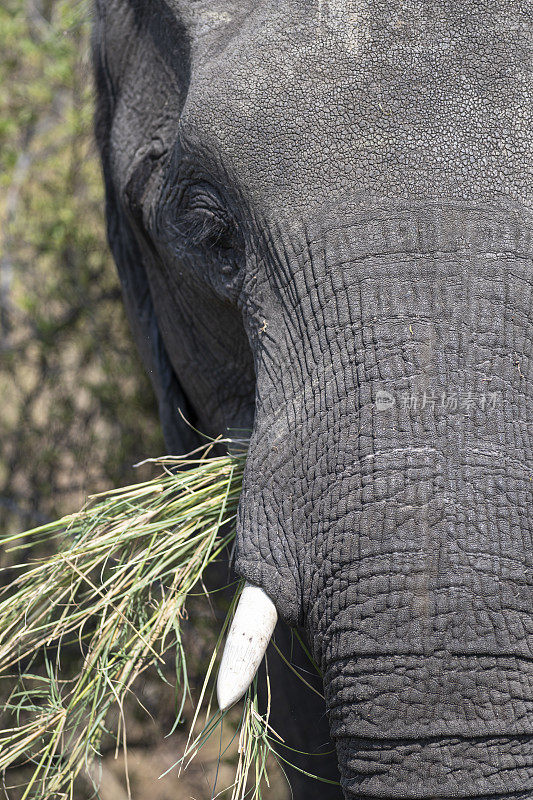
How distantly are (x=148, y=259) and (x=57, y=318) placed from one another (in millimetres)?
1458

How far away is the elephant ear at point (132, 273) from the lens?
7.55 feet

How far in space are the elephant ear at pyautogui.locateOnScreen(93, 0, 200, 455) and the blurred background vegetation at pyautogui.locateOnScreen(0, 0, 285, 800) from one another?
985 mm

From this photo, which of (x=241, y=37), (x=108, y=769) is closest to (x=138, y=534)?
(x=241, y=37)

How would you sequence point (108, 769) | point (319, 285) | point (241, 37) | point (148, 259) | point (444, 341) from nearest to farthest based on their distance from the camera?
point (444, 341)
point (319, 285)
point (241, 37)
point (148, 259)
point (108, 769)

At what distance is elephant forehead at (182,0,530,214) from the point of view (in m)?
1.41

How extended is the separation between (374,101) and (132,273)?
1.11 meters

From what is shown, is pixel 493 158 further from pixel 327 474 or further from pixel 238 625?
pixel 238 625

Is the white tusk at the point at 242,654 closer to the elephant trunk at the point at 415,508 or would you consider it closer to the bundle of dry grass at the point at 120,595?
the elephant trunk at the point at 415,508

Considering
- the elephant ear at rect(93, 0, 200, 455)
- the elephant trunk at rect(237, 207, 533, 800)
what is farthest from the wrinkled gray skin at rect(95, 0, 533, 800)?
the elephant ear at rect(93, 0, 200, 455)

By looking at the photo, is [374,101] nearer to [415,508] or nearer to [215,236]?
[215,236]

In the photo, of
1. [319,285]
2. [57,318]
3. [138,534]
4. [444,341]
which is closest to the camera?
[444,341]

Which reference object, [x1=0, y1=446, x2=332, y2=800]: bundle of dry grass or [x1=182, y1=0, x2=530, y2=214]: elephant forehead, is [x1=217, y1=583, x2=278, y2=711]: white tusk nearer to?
[x1=0, y1=446, x2=332, y2=800]: bundle of dry grass

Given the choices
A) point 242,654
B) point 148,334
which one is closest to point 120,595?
point 242,654

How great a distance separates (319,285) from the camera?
1.50 meters
